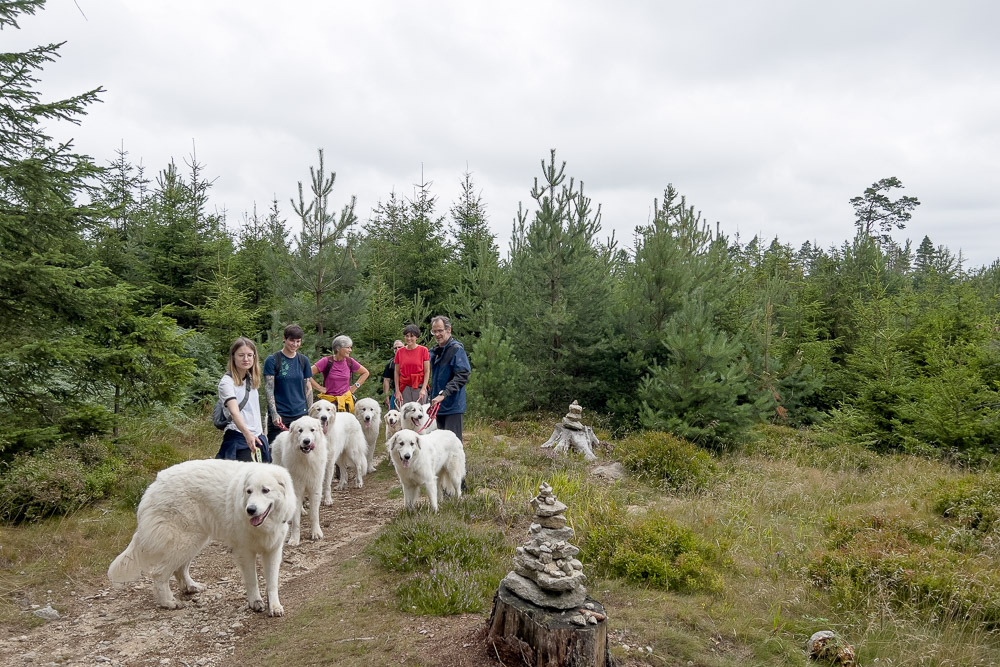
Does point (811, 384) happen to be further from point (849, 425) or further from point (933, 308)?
point (933, 308)

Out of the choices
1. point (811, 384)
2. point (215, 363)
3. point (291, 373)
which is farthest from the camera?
point (811, 384)

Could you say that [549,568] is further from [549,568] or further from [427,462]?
[427,462]

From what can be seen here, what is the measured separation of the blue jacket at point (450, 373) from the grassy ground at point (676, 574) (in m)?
1.18

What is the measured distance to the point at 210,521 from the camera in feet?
14.0

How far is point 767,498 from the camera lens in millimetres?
7582

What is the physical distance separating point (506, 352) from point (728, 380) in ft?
15.8

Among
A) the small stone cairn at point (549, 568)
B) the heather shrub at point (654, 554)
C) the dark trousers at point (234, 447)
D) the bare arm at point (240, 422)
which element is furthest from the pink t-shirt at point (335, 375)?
the small stone cairn at point (549, 568)

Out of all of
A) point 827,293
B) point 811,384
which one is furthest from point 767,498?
point 827,293

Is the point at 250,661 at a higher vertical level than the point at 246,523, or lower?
lower

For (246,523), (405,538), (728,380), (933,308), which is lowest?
(405,538)

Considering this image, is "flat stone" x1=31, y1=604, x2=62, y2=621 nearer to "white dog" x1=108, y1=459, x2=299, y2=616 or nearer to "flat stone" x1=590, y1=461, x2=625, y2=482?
"white dog" x1=108, y1=459, x2=299, y2=616

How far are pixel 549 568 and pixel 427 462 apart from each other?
2733 mm

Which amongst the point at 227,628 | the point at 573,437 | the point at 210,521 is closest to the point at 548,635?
the point at 227,628

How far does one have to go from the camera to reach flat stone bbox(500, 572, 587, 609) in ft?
10.7
